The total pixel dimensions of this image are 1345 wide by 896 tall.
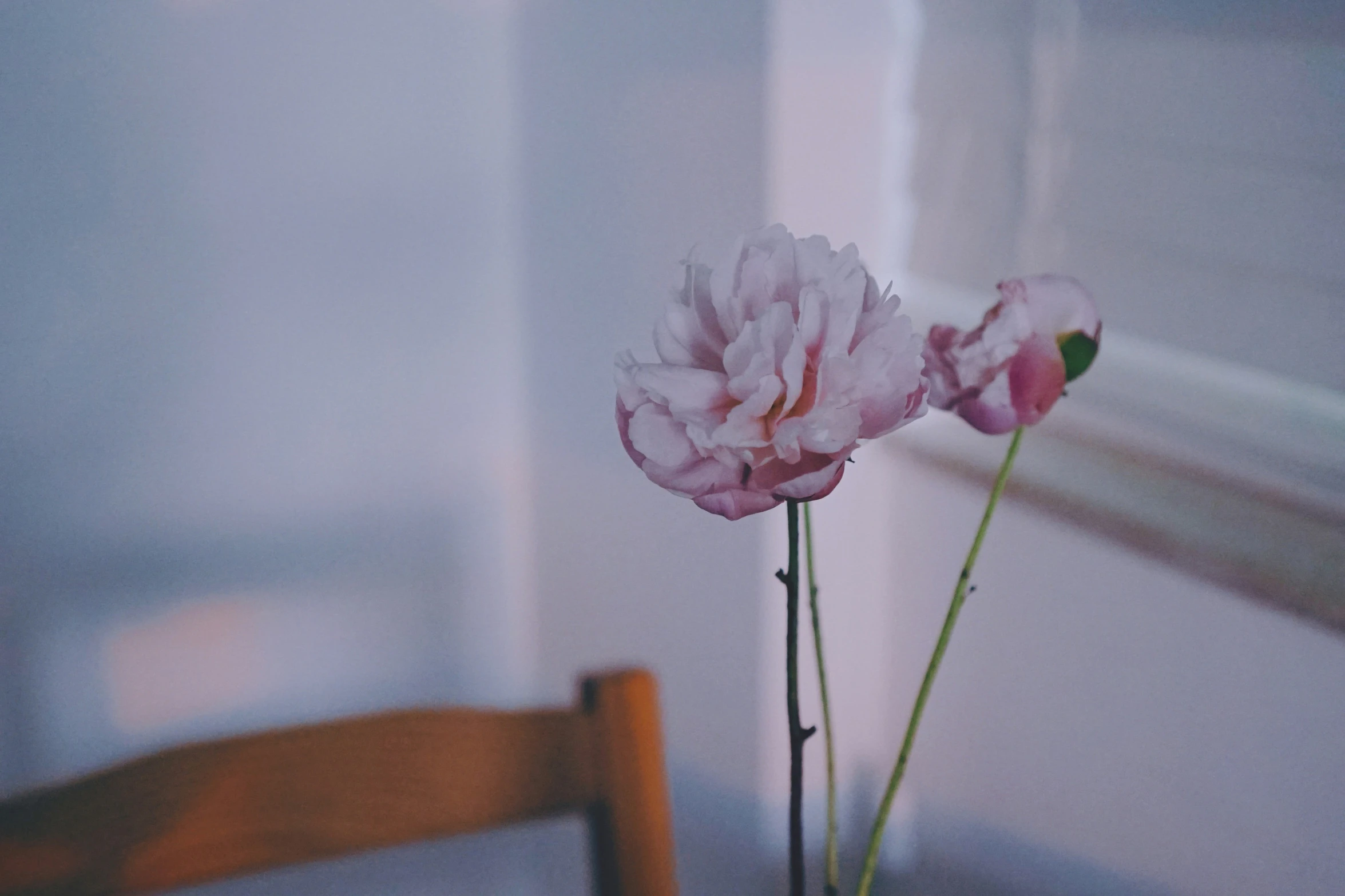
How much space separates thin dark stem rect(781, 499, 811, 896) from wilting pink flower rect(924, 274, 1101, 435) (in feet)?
0.32

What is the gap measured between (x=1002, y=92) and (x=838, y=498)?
391 mm

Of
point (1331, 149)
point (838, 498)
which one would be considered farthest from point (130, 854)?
point (1331, 149)

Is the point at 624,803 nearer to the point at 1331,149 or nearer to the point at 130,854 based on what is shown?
the point at 130,854

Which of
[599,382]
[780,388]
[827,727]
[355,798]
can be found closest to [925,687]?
[827,727]

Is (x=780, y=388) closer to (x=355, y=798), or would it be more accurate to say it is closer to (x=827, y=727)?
(x=827, y=727)

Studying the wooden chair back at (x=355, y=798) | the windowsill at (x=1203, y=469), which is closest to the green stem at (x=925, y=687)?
the wooden chair back at (x=355, y=798)

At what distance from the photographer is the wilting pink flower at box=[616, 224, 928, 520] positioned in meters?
0.41

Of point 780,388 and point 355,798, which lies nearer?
point 780,388

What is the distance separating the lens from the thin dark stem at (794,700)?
1.42 feet

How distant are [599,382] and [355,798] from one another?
26.7 inches

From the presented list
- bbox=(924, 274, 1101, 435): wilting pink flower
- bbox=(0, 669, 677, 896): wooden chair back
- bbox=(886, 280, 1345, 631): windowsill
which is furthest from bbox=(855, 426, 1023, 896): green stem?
bbox=(886, 280, 1345, 631): windowsill

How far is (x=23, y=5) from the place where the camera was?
109cm

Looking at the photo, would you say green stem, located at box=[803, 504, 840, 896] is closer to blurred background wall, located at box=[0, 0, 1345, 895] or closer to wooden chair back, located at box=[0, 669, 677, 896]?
wooden chair back, located at box=[0, 669, 677, 896]

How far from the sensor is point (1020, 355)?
48cm
